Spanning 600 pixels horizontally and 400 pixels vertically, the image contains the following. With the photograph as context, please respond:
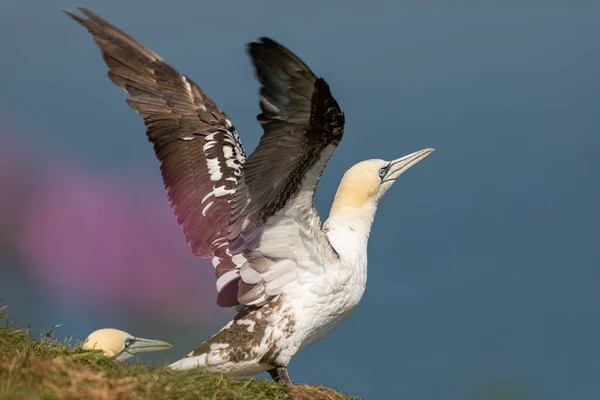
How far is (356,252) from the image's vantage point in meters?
9.27

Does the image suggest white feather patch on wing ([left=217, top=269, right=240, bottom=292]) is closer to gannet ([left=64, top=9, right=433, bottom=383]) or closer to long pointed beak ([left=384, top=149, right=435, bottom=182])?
gannet ([left=64, top=9, right=433, bottom=383])

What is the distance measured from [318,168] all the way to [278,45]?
1.37 meters

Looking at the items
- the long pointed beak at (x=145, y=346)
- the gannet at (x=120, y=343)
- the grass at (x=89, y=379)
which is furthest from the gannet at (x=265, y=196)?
the long pointed beak at (x=145, y=346)

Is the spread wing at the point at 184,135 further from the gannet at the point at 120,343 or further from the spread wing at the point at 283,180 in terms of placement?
the gannet at the point at 120,343

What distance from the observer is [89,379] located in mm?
6125

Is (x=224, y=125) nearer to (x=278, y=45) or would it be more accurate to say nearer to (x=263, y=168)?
(x=263, y=168)

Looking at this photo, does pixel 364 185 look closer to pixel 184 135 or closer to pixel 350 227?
pixel 350 227

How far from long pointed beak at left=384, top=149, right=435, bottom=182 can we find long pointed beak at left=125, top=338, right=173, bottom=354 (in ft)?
10.9

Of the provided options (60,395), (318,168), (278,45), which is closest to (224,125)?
(318,168)

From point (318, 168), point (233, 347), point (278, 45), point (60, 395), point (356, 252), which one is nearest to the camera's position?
point (60, 395)

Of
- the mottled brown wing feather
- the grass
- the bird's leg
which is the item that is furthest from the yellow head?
the grass

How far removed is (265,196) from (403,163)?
2887mm

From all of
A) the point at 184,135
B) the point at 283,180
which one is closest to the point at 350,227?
the point at 283,180

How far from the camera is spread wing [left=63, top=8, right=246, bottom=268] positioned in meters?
9.93
